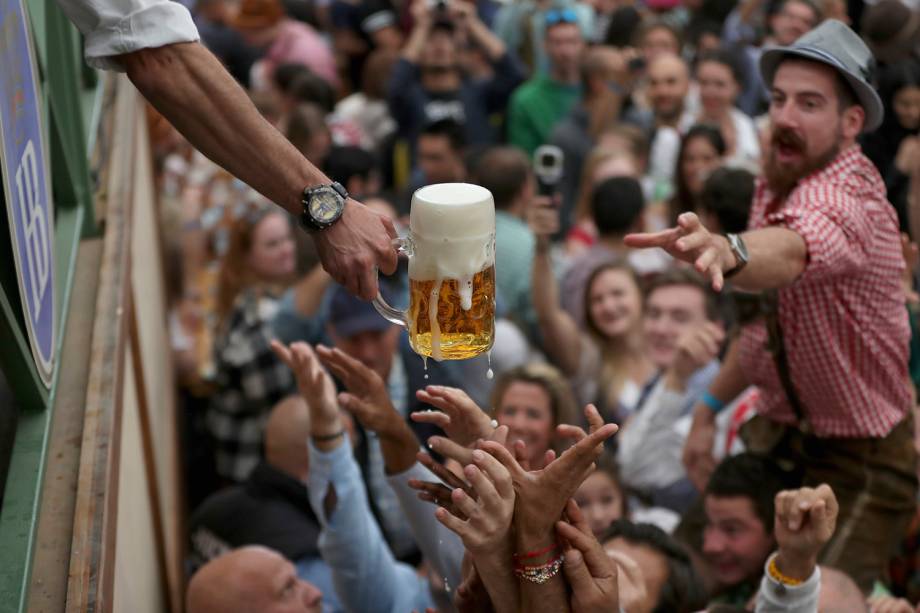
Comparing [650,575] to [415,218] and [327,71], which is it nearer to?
[415,218]

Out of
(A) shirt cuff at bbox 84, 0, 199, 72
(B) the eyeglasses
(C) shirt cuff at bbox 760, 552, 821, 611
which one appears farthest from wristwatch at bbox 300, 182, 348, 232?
(B) the eyeglasses

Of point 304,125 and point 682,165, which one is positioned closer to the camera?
point 682,165

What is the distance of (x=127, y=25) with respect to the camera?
6.61ft

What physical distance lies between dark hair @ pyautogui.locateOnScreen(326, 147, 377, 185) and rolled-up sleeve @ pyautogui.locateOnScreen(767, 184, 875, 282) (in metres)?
3.81

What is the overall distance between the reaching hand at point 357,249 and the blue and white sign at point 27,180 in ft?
1.65

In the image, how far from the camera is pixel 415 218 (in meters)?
1.99

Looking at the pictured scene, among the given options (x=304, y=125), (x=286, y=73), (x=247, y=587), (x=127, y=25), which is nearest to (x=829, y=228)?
(x=127, y=25)

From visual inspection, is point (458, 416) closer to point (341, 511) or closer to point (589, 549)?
point (589, 549)

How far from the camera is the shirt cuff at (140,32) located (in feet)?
6.60

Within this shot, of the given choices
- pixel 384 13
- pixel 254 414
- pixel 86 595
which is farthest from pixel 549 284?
pixel 384 13

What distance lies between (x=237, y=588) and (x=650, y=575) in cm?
103

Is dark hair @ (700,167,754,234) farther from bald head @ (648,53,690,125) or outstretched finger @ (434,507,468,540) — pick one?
bald head @ (648,53,690,125)

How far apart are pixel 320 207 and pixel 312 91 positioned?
5275 mm

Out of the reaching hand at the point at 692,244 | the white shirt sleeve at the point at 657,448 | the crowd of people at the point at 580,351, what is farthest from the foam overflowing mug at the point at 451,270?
the white shirt sleeve at the point at 657,448
